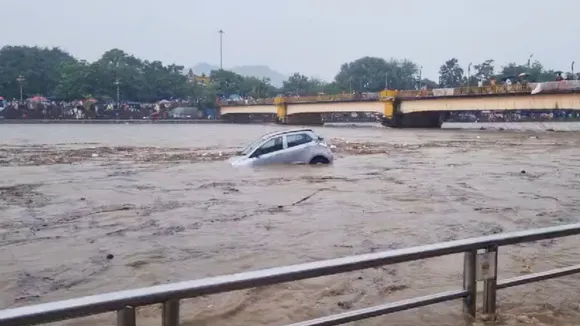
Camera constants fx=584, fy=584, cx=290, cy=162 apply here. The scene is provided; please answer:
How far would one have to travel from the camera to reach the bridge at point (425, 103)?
44.0 metres

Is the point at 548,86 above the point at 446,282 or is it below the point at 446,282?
above

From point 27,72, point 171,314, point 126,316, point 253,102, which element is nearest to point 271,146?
point 171,314

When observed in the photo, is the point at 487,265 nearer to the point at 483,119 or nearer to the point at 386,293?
the point at 386,293

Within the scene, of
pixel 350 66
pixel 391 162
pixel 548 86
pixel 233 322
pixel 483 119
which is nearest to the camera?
pixel 233 322

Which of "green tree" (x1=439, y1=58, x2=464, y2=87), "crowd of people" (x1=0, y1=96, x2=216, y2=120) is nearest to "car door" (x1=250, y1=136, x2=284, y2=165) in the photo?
"crowd of people" (x1=0, y1=96, x2=216, y2=120)

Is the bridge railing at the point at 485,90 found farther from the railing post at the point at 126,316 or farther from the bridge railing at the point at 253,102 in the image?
the railing post at the point at 126,316

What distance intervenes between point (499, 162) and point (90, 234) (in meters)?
17.2

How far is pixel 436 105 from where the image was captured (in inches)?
2229

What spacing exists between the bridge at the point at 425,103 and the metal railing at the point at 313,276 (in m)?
42.7

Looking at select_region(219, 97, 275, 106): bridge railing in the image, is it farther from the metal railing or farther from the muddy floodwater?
the metal railing

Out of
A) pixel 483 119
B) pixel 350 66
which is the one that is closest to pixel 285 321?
pixel 483 119

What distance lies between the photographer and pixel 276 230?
9539 millimetres

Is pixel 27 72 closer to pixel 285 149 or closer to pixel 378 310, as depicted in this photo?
pixel 285 149

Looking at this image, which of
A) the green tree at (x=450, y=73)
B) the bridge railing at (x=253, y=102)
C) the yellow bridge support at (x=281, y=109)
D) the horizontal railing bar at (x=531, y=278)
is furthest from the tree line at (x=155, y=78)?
the horizontal railing bar at (x=531, y=278)
